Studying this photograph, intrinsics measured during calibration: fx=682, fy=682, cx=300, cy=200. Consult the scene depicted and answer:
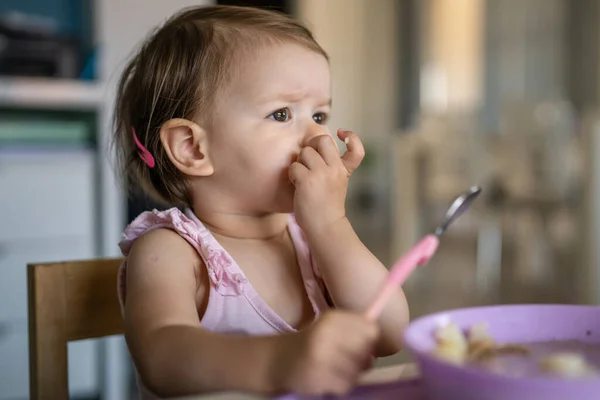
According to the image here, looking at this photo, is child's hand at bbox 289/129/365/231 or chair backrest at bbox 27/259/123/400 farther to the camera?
chair backrest at bbox 27/259/123/400

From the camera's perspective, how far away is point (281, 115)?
0.68 metres

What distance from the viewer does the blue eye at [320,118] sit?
28.5 inches

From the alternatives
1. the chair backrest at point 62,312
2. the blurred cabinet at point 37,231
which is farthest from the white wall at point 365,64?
the chair backrest at point 62,312

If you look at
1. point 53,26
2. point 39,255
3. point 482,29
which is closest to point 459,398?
point 39,255

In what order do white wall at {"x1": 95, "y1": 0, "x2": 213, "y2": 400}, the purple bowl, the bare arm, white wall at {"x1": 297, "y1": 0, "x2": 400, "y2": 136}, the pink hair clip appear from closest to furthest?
the purple bowl, the bare arm, the pink hair clip, white wall at {"x1": 95, "y1": 0, "x2": 213, "y2": 400}, white wall at {"x1": 297, "y1": 0, "x2": 400, "y2": 136}

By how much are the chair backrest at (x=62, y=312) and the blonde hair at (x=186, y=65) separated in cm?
14

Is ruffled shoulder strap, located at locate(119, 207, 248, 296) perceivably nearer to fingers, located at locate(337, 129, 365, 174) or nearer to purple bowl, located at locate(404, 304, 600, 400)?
fingers, located at locate(337, 129, 365, 174)

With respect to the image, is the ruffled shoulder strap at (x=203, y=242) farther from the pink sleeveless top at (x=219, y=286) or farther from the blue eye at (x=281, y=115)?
the blue eye at (x=281, y=115)

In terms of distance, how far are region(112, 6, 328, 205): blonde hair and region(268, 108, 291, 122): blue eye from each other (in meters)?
0.06

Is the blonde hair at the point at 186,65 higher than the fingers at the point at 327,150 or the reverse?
→ higher

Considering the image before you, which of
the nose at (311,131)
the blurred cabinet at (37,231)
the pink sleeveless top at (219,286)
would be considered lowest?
the blurred cabinet at (37,231)

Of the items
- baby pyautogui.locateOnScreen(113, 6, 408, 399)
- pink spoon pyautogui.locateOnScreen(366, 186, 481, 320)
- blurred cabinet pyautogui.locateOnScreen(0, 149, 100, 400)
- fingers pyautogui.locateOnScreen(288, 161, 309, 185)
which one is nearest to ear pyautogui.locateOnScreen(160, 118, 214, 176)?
baby pyautogui.locateOnScreen(113, 6, 408, 399)

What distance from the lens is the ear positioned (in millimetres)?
701

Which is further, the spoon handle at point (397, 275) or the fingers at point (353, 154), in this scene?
the fingers at point (353, 154)
